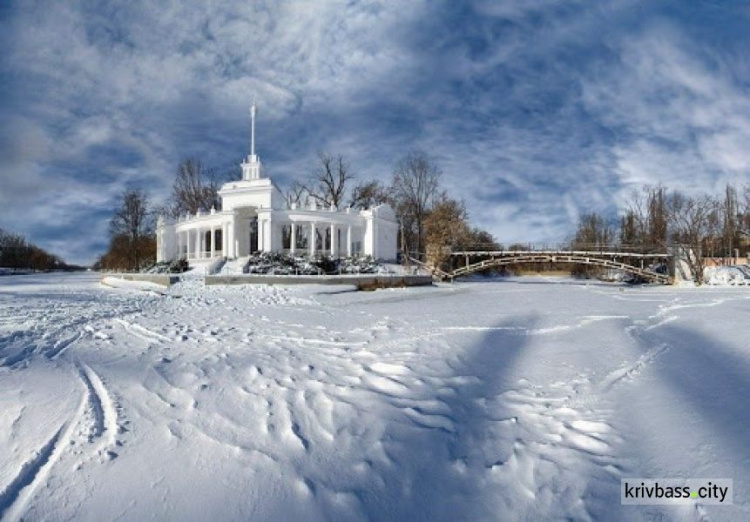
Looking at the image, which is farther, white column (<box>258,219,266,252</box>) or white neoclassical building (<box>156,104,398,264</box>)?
white neoclassical building (<box>156,104,398,264</box>)

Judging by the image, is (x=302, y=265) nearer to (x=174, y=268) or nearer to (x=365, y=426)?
(x=174, y=268)

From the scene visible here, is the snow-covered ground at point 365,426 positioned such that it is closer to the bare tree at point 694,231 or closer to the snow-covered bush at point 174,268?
the snow-covered bush at point 174,268

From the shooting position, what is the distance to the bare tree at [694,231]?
35812 mm

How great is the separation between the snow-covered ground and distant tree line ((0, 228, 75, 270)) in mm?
76599

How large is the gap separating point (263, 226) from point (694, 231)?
34.8 metres

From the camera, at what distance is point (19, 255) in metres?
69.1

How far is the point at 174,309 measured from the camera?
11.6 m

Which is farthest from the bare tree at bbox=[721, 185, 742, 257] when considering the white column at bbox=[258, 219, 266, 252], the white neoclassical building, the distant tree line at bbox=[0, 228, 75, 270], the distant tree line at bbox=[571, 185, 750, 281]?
the distant tree line at bbox=[0, 228, 75, 270]

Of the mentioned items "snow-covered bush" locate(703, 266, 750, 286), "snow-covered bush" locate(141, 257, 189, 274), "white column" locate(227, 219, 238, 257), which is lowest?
"snow-covered bush" locate(703, 266, 750, 286)

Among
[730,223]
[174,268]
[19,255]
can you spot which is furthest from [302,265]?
[19,255]

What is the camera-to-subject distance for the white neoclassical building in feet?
101

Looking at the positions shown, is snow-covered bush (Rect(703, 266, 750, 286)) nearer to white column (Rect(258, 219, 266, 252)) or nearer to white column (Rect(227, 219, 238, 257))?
white column (Rect(258, 219, 266, 252))

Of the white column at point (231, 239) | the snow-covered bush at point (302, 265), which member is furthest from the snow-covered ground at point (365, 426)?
the white column at point (231, 239)

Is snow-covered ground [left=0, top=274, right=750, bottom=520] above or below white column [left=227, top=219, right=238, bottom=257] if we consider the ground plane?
below
